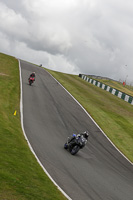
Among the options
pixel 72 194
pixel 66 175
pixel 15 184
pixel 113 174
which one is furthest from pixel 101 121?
pixel 15 184

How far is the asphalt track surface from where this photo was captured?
34.1 feet

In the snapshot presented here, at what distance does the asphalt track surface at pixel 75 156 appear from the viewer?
10.4 metres

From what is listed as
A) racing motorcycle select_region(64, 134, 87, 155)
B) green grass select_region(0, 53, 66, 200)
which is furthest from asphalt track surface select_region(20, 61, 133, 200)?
green grass select_region(0, 53, 66, 200)

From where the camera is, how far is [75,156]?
1440 cm

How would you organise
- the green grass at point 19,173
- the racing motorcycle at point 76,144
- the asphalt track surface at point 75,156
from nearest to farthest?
the green grass at point 19,173 → the asphalt track surface at point 75,156 → the racing motorcycle at point 76,144

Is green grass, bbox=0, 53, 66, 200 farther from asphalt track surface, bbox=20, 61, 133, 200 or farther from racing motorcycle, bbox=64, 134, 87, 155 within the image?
racing motorcycle, bbox=64, 134, 87, 155

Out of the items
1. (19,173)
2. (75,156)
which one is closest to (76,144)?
(75,156)

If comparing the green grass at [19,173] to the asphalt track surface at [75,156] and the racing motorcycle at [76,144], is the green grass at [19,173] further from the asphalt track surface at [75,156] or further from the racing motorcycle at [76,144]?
the racing motorcycle at [76,144]

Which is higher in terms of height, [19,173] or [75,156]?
[19,173]

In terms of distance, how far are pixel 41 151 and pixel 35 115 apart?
756 centimetres

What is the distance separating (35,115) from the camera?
20594 mm

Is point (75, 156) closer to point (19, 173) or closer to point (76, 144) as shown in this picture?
point (76, 144)

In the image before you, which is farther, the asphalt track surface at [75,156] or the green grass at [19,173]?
the asphalt track surface at [75,156]

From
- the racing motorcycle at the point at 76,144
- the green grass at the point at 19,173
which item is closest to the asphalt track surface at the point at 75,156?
the racing motorcycle at the point at 76,144
